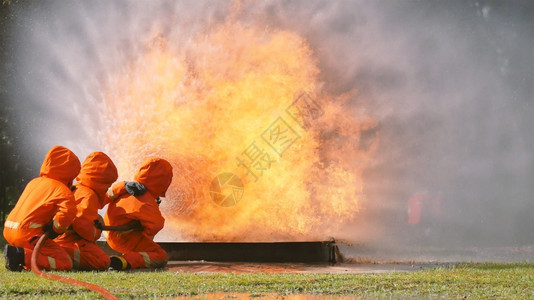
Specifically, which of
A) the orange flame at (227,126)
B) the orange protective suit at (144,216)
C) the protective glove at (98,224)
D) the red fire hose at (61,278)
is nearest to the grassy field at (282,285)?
the red fire hose at (61,278)

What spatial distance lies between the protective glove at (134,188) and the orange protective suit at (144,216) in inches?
3.1

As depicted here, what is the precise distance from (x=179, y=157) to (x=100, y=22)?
4.38m

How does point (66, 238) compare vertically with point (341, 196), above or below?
below

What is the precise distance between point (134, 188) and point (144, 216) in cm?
48

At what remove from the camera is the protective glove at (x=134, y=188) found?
9953 millimetres

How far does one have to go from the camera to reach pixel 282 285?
7.44 metres

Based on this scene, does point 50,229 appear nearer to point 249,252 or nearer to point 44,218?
point 44,218

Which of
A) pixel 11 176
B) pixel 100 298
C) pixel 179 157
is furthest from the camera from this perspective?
pixel 11 176

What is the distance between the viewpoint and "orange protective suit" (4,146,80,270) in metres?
8.57

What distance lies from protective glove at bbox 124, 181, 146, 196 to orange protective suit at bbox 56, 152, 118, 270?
35 centimetres

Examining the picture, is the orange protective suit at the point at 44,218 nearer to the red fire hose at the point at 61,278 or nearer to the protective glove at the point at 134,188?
the red fire hose at the point at 61,278

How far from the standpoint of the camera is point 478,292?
23.3ft

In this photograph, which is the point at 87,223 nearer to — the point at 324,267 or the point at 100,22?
the point at 324,267

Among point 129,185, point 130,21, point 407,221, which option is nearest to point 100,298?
point 129,185
